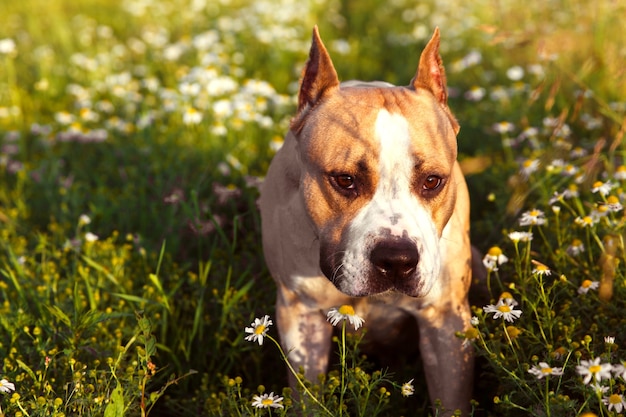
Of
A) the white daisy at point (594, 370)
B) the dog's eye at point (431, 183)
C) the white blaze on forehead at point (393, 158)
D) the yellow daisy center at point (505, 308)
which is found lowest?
the yellow daisy center at point (505, 308)

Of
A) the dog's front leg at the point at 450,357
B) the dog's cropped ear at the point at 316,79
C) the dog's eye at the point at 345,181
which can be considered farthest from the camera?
the dog's front leg at the point at 450,357

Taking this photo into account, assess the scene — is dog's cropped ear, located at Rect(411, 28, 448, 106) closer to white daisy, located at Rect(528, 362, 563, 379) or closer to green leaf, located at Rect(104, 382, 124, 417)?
white daisy, located at Rect(528, 362, 563, 379)

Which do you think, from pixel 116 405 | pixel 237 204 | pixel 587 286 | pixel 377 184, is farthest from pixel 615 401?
pixel 237 204

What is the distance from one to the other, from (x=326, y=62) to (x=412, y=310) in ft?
3.07

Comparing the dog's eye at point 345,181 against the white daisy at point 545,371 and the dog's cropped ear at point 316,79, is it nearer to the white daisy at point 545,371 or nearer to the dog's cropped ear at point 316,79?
the dog's cropped ear at point 316,79

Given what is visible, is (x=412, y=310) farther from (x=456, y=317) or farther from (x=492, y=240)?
(x=492, y=240)

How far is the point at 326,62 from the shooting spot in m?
2.77

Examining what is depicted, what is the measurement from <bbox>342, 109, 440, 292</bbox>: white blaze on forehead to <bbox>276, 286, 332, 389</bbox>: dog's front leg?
0.47 metres

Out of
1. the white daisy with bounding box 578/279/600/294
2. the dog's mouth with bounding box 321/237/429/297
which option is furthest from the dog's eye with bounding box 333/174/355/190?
the white daisy with bounding box 578/279/600/294

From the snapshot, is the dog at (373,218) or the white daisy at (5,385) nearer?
the white daisy at (5,385)

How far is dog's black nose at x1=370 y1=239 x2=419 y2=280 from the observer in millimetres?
2436

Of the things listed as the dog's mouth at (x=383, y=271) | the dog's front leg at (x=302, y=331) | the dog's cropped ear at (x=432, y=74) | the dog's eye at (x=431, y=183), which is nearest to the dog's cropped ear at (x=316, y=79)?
the dog's cropped ear at (x=432, y=74)

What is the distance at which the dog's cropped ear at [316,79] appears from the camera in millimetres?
2766

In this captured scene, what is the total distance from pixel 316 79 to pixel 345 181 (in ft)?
1.37
